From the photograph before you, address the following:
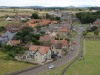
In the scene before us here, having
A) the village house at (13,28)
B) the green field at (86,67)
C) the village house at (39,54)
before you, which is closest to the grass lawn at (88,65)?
the green field at (86,67)

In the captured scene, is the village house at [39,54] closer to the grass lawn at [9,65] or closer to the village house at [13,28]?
the grass lawn at [9,65]

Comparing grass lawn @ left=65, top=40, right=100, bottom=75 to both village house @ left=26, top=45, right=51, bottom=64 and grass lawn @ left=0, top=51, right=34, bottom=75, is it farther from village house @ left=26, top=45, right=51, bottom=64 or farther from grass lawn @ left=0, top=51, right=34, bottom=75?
grass lawn @ left=0, top=51, right=34, bottom=75

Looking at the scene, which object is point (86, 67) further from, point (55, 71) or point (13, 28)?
point (13, 28)

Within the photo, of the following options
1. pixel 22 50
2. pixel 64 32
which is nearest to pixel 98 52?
pixel 22 50

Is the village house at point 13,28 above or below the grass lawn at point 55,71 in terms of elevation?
below

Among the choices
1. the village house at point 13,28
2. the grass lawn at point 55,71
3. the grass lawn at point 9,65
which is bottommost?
the village house at point 13,28

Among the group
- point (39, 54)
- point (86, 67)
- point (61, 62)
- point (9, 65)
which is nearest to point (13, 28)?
point (39, 54)

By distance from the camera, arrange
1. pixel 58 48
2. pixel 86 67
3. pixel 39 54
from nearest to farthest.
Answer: pixel 86 67, pixel 39 54, pixel 58 48

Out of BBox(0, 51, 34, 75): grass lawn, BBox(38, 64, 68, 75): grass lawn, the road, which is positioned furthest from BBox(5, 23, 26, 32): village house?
BBox(38, 64, 68, 75): grass lawn
